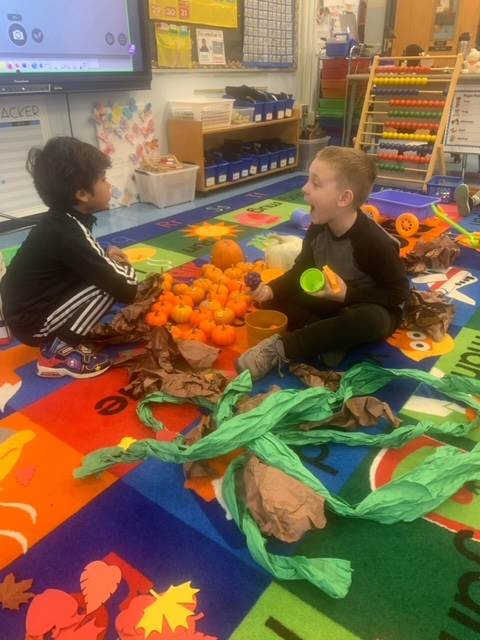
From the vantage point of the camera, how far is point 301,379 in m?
1.44

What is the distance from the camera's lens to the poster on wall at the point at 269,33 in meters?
3.85

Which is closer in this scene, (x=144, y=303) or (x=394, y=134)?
(x=144, y=303)

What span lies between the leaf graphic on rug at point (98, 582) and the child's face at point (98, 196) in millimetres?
976

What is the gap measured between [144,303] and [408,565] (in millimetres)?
1234

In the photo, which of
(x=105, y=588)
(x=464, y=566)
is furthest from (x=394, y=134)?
(x=105, y=588)

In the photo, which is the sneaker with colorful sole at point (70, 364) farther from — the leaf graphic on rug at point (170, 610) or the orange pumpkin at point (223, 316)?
the leaf graphic on rug at point (170, 610)

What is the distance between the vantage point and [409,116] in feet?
12.2

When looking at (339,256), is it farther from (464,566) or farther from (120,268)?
(464,566)

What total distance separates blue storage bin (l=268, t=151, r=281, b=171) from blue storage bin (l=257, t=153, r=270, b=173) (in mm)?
29

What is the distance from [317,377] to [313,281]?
29 cm

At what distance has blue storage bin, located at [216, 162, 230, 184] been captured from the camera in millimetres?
3492

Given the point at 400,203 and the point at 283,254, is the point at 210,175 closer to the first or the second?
the point at 400,203

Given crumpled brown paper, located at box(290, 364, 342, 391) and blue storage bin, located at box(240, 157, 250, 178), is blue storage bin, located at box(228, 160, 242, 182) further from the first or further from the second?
crumpled brown paper, located at box(290, 364, 342, 391)

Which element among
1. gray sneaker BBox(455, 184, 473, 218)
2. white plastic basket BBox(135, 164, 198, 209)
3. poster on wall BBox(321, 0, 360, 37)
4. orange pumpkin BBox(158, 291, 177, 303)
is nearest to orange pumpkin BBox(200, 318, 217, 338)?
orange pumpkin BBox(158, 291, 177, 303)
